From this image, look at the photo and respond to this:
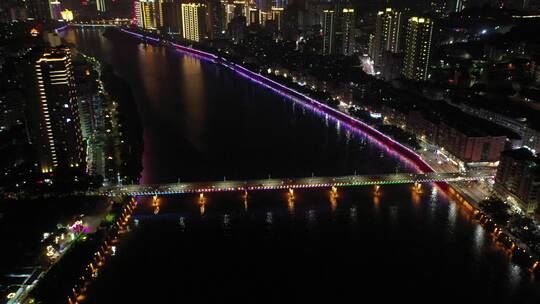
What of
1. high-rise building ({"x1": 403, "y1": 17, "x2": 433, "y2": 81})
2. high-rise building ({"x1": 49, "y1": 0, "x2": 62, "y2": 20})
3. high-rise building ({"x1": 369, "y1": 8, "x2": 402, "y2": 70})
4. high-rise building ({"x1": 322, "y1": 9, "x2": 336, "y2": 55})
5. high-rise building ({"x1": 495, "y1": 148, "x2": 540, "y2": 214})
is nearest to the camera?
high-rise building ({"x1": 495, "y1": 148, "x2": 540, "y2": 214})

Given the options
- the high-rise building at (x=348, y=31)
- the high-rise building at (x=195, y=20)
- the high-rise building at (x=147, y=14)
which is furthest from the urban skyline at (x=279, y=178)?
the high-rise building at (x=147, y=14)

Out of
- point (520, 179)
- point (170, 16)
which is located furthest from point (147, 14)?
point (520, 179)

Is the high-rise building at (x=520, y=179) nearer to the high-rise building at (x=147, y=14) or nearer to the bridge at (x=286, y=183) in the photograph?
the bridge at (x=286, y=183)

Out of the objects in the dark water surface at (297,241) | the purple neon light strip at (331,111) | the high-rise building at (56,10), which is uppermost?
the high-rise building at (56,10)

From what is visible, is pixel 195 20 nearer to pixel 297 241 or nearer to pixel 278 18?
pixel 278 18

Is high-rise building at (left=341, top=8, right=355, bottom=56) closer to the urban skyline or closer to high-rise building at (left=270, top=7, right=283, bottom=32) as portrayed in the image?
the urban skyline

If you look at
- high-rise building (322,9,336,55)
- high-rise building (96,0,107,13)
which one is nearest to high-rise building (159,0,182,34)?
high-rise building (96,0,107,13)
